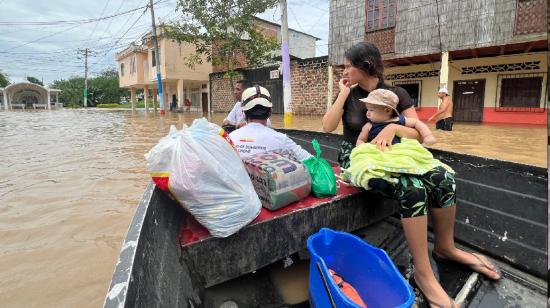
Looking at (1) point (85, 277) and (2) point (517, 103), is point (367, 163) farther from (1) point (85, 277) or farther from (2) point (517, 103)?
(2) point (517, 103)

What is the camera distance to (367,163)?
1.75m

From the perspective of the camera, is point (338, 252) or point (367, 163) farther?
point (367, 163)

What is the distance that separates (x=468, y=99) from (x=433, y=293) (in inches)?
495

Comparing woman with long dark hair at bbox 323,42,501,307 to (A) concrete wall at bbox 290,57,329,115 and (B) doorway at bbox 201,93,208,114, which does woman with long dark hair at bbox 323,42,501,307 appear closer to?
(A) concrete wall at bbox 290,57,329,115

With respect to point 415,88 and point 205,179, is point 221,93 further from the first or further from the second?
point 205,179

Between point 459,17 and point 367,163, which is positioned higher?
point 459,17

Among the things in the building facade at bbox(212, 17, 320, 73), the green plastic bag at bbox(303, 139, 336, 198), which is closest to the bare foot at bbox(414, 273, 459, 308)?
the green plastic bag at bbox(303, 139, 336, 198)

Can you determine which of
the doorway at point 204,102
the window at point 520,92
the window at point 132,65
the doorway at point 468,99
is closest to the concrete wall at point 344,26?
the doorway at point 468,99

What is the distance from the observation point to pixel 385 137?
186 cm

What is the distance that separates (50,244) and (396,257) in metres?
2.55

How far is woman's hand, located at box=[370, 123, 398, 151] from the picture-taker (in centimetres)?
182

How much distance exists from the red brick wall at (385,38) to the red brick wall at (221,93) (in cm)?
1031

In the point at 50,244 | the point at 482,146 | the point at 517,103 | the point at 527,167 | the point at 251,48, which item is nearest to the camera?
the point at 527,167

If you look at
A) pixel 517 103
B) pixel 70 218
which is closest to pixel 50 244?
pixel 70 218
